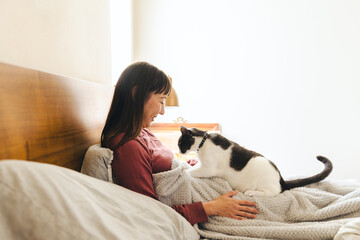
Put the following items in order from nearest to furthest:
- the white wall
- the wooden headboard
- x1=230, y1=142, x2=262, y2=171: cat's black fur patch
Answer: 1. the wooden headboard
2. x1=230, y1=142, x2=262, y2=171: cat's black fur patch
3. the white wall

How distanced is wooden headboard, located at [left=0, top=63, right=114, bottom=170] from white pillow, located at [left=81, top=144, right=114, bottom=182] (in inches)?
3.1

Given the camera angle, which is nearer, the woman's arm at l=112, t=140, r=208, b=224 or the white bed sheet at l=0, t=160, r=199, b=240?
the white bed sheet at l=0, t=160, r=199, b=240

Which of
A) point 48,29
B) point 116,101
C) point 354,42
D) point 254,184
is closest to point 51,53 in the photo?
point 48,29

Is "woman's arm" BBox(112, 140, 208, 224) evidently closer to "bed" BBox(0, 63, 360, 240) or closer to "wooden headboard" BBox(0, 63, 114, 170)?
"bed" BBox(0, 63, 360, 240)

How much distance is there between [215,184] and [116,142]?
16.8 inches

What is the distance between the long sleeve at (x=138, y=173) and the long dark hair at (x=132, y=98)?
8 centimetres

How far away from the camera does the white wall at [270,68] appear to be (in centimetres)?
216

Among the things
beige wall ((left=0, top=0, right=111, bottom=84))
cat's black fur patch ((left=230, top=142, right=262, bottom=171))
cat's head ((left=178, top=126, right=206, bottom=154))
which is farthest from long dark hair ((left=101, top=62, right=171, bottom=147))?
cat's black fur patch ((left=230, top=142, right=262, bottom=171))

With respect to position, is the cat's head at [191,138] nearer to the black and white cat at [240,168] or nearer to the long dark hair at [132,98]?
the black and white cat at [240,168]

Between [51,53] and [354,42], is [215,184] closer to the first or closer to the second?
[51,53]

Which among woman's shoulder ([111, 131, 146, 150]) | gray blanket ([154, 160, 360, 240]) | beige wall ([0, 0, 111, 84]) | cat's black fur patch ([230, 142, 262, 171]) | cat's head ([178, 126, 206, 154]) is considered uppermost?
beige wall ([0, 0, 111, 84])

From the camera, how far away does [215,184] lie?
940mm

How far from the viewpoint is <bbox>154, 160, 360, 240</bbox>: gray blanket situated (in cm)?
74

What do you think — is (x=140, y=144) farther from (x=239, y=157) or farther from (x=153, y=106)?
(x=239, y=157)
